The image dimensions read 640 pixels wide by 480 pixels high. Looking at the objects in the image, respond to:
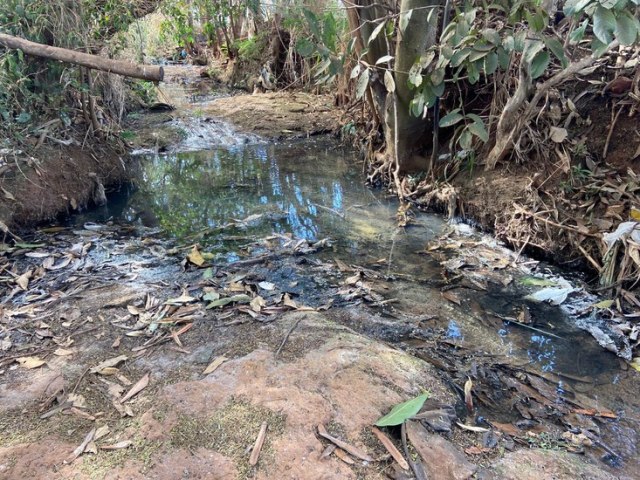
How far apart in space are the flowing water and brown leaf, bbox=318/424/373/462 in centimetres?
102

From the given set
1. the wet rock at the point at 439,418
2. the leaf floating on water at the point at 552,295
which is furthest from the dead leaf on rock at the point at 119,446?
the leaf floating on water at the point at 552,295

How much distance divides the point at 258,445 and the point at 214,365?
0.62 meters

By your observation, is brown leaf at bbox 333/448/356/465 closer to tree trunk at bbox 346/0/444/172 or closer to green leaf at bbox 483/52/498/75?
green leaf at bbox 483/52/498/75

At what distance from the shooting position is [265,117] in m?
8.54

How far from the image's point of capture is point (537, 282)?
3561mm

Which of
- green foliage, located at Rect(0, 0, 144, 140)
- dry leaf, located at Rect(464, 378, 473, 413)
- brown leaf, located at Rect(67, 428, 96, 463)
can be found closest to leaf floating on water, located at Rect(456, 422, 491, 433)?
dry leaf, located at Rect(464, 378, 473, 413)

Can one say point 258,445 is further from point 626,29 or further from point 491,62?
point 491,62

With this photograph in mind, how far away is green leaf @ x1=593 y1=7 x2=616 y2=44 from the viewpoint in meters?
2.49

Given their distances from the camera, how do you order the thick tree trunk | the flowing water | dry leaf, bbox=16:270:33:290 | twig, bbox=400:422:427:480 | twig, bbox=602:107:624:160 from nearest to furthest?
twig, bbox=400:422:427:480
the flowing water
dry leaf, bbox=16:270:33:290
twig, bbox=602:107:624:160
the thick tree trunk

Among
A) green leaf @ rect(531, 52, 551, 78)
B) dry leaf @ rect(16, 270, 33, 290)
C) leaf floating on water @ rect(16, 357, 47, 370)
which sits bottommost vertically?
leaf floating on water @ rect(16, 357, 47, 370)

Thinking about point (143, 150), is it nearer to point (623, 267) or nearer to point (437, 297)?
point (437, 297)

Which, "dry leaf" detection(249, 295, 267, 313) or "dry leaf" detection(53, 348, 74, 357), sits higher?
"dry leaf" detection(53, 348, 74, 357)

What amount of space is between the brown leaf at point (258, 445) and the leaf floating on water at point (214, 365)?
0.50 metres

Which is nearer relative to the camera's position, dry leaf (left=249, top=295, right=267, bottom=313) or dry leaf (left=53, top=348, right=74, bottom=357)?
dry leaf (left=53, top=348, right=74, bottom=357)
